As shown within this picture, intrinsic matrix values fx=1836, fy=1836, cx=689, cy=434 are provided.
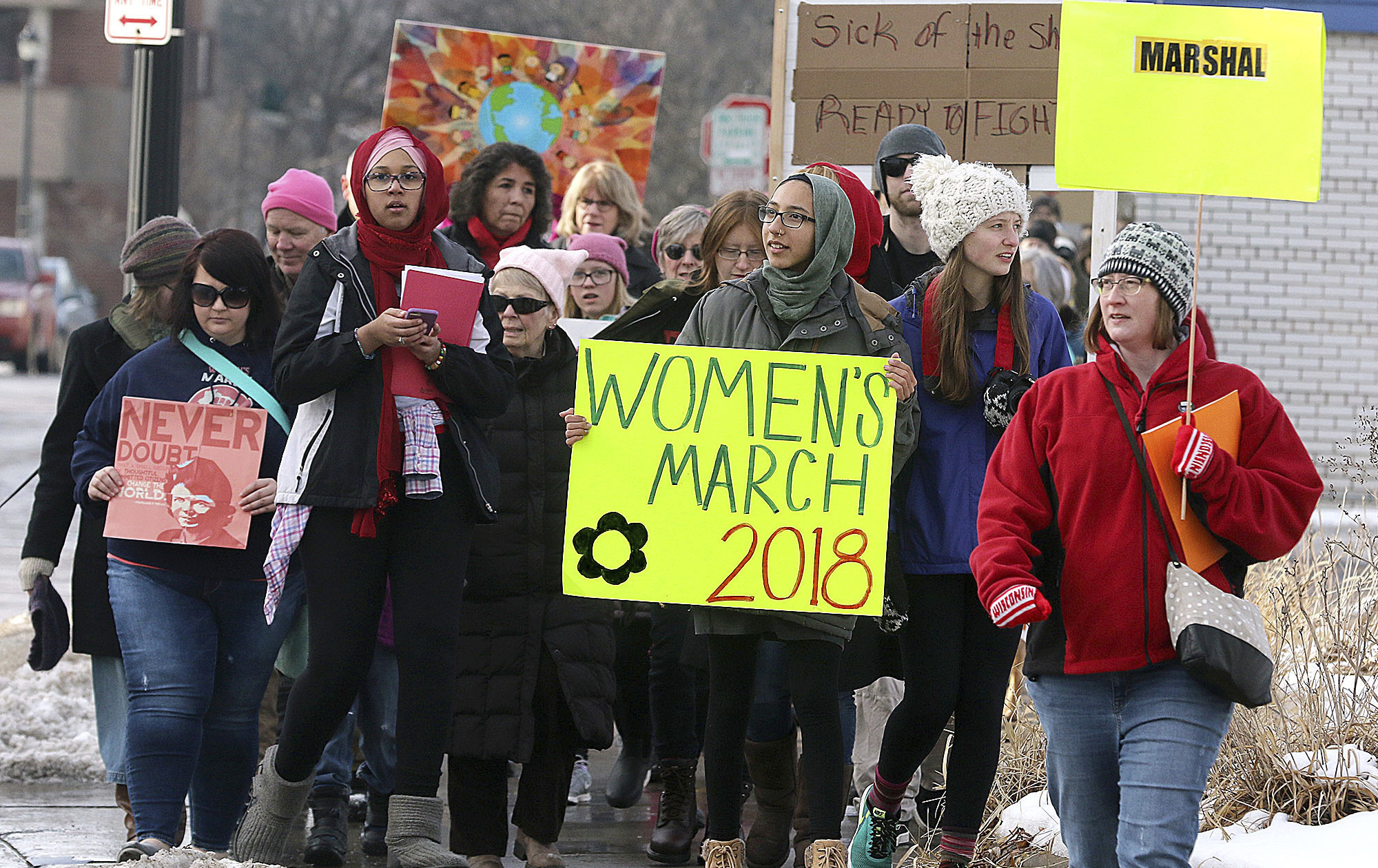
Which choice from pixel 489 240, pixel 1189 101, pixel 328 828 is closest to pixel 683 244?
pixel 489 240

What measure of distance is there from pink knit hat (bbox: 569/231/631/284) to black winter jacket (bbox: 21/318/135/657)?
6.48ft

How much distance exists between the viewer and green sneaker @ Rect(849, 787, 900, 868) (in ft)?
17.3

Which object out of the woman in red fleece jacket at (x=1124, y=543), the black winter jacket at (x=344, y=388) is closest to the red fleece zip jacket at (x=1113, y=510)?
the woman in red fleece jacket at (x=1124, y=543)

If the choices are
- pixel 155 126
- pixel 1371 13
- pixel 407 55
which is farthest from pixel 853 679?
pixel 1371 13

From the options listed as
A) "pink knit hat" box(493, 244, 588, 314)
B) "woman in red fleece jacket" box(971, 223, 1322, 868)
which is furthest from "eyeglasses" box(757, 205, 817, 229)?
"woman in red fleece jacket" box(971, 223, 1322, 868)

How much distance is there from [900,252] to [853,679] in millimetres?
1462

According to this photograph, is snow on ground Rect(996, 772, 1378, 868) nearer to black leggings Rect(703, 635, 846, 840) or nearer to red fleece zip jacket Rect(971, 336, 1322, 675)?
black leggings Rect(703, 635, 846, 840)

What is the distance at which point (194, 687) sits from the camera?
542 cm

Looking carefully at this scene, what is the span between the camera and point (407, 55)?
29.5 feet

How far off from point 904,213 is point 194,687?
9.00 ft

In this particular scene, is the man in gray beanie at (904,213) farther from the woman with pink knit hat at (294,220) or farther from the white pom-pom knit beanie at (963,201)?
the woman with pink knit hat at (294,220)

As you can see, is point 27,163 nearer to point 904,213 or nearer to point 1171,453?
point 904,213

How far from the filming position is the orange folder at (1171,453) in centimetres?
407

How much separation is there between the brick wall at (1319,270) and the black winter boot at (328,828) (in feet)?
31.9
